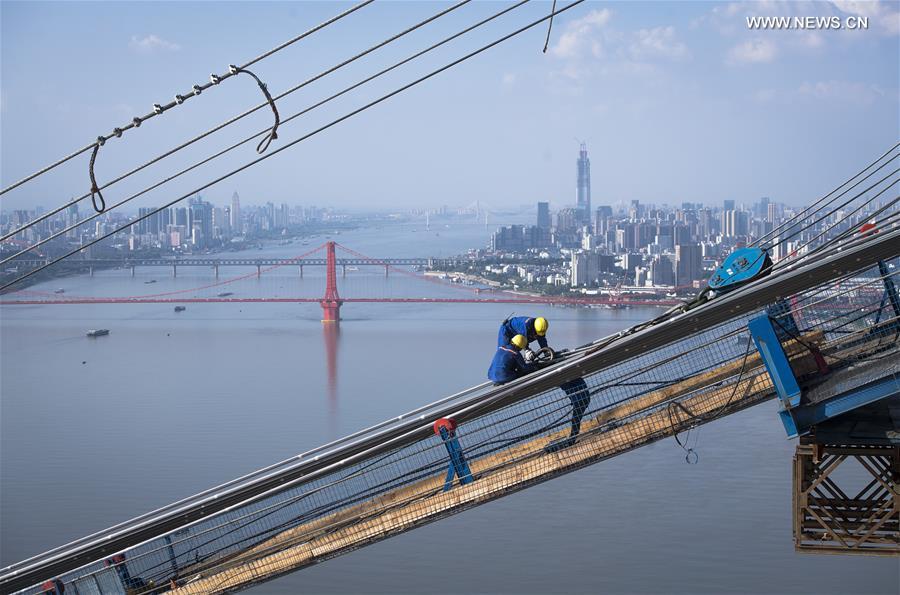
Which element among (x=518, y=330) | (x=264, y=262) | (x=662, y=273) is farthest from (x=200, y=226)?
(x=518, y=330)

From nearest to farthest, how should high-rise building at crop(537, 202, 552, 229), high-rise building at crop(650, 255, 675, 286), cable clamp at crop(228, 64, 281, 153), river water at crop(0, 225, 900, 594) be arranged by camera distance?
cable clamp at crop(228, 64, 281, 153) < river water at crop(0, 225, 900, 594) < high-rise building at crop(650, 255, 675, 286) < high-rise building at crop(537, 202, 552, 229)

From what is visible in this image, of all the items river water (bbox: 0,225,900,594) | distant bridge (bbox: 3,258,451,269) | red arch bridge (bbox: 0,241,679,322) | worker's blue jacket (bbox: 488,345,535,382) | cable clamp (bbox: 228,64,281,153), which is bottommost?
river water (bbox: 0,225,900,594)

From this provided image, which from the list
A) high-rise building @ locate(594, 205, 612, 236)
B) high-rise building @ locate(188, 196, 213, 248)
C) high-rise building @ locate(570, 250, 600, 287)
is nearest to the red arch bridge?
high-rise building @ locate(570, 250, 600, 287)

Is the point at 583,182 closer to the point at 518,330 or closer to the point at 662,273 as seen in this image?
the point at 662,273

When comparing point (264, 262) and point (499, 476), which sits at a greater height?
point (499, 476)

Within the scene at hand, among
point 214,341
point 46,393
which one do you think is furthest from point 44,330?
point 46,393

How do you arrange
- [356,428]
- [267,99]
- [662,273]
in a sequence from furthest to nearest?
1. [662,273]
2. [356,428]
3. [267,99]

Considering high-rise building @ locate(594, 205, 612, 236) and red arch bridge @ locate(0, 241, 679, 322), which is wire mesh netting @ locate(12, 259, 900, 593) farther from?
high-rise building @ locate(594, 205, 612, 236)

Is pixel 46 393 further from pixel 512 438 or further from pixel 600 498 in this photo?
pixel 512 438
